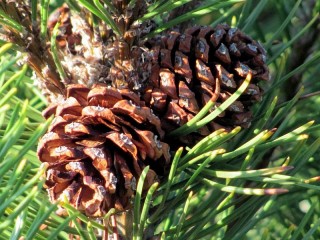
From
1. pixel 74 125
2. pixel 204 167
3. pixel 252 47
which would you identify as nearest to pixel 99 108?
pixel 74 125

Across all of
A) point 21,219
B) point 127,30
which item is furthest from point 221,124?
point 21,219

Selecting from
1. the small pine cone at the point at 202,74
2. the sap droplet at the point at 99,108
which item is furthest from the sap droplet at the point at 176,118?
the sap droplet at the point at 99,108

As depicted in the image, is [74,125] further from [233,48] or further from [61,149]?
[233,48]

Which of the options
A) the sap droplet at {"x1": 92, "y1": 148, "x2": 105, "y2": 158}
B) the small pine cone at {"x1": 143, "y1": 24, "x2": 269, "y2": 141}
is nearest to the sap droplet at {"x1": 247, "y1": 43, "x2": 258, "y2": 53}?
the small pine cone at {"x1": 143, "y1": 24, "x2": 269, "y2": 141}

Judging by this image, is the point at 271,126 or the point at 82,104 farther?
the point at 271,126

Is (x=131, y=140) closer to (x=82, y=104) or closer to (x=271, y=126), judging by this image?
(x=82, y=104)

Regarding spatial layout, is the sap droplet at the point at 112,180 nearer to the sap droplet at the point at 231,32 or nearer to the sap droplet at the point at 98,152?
the sap droplet at the point at 98,152

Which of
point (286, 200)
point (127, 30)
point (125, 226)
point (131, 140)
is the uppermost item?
point (127, 30)
